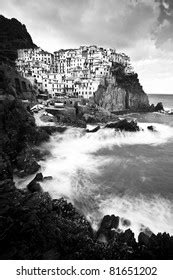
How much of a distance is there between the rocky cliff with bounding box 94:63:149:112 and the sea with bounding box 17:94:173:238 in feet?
123

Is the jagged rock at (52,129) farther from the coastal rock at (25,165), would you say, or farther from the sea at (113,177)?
the coastal rock at (25,165)

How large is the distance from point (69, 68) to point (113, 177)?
74883 mm

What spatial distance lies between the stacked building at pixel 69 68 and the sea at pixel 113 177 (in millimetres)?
35160

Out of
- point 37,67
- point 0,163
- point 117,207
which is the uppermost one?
point 37,67

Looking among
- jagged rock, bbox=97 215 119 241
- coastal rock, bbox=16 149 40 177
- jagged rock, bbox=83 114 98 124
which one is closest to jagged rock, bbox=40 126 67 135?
jagged rock, bbox=83 114 98 124

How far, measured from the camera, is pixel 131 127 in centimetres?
4306

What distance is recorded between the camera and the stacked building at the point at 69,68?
227ft

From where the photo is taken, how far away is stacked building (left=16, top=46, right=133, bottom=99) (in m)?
69.1

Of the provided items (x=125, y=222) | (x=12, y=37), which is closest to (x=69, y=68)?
(x=12, y=37)

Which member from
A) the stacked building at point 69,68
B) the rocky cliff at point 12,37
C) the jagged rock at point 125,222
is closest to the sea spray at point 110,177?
the jagged rock at point 125,222

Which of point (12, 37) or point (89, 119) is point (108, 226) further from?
point (12, 37)
